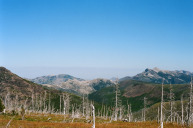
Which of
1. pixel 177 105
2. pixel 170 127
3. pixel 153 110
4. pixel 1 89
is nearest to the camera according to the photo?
pixel 170 127

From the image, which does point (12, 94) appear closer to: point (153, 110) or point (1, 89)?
point (1, 89)

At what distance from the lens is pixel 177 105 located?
161750mm

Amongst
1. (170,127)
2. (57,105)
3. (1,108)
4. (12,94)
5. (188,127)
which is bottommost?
Result: (57,105)

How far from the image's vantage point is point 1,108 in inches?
2448

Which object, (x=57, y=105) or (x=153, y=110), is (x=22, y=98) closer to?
(x=57, y=105)

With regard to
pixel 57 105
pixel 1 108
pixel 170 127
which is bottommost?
pixel 57 105

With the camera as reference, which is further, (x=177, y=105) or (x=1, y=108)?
(x=177, y=105)

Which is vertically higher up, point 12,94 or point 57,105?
point 12,94

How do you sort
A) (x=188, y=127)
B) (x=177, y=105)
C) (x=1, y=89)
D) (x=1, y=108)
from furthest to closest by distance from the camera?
(x=1, y=89), (x=177, y=105), (x=1, y=108), (x=188, y=127)

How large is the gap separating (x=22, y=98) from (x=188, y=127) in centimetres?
18884

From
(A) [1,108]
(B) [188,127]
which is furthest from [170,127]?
(A) [1,108]

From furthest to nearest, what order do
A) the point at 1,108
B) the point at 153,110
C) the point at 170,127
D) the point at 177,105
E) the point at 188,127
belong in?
the point at 153,110 → the point at 177,105 → the point at 1,108 → the point at 170,127 → the point at 188,127

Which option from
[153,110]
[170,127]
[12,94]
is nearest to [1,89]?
[12,94]

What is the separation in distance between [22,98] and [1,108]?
5327 inches
